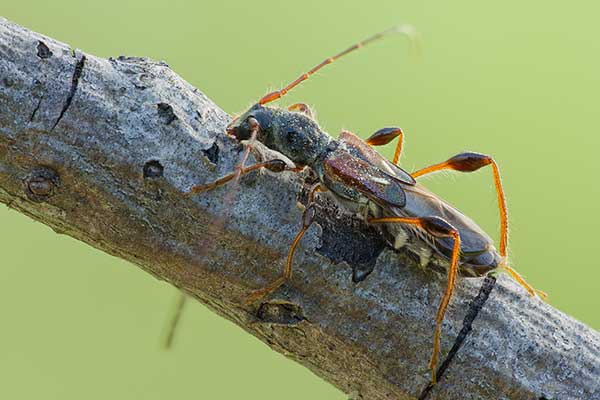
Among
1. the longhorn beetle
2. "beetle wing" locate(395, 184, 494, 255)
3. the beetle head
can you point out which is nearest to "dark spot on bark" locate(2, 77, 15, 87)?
the longhorn beetle

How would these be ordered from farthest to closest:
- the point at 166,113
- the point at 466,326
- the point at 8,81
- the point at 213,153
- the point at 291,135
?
the point at 291,135 < the point at 466,326 < the point at 213,153 < the point at 166,113 < the point at 8,81

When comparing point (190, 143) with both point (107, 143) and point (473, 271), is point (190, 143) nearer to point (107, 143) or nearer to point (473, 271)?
point (107, 143)

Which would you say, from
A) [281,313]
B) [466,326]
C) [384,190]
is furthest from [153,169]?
[466,326]

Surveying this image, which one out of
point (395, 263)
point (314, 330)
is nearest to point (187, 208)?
point (314, 330)

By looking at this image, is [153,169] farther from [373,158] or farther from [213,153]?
[373,158]

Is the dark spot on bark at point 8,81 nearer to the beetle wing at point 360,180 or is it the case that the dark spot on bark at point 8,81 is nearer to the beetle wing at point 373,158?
the beetle wing at point 360,180

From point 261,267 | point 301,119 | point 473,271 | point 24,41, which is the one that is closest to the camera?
point 24,41
